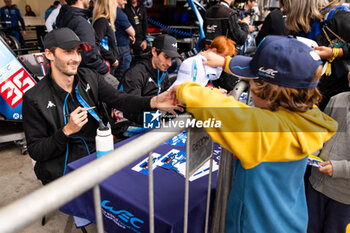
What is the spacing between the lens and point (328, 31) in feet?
7.70

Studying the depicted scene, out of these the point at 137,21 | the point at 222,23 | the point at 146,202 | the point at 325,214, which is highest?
the point at 222,23

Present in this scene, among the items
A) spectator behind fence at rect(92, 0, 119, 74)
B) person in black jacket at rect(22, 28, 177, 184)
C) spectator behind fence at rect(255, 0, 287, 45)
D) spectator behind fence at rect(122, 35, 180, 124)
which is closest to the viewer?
person in black jacket at rect(22, 28, 177, 184)

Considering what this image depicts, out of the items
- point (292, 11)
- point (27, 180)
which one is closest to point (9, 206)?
point (292, 11)

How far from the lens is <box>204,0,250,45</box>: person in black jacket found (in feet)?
11.8

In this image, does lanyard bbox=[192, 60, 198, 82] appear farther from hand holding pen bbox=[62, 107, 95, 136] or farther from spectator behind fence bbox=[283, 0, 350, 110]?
spectator behind fence bbox=[283, 0, 350, 110]

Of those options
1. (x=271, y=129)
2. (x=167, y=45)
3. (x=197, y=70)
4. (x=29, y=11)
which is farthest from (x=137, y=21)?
(x=29, y=11)

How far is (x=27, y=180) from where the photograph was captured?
3090 mm

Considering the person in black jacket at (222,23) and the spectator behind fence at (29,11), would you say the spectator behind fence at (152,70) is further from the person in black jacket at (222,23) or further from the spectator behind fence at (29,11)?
the spectator behind fence at (29,11)

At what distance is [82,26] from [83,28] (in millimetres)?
26

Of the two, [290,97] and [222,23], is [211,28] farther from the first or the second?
[290,97]

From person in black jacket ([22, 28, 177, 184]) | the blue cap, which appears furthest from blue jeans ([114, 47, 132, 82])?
the blue cap

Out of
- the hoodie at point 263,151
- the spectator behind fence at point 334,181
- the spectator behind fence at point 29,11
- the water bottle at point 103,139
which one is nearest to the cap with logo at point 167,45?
the water bottle at point 103,139

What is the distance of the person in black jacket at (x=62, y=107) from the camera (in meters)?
1.83

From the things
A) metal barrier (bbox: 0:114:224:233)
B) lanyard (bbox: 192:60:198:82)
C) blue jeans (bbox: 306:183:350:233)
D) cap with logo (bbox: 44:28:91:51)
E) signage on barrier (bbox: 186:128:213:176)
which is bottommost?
blue jeans (bbox: 306:183:350:233)
